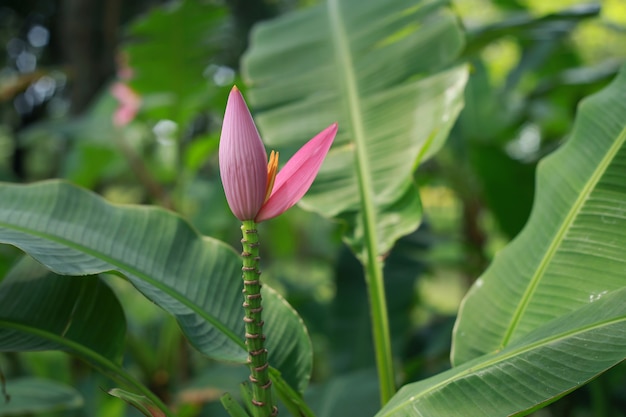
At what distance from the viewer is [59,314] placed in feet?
1.96

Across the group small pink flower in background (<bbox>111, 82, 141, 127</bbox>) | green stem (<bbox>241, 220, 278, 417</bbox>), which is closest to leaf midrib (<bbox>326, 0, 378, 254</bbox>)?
green stem (<bbox>241, 220, 278, 417</bbox>)

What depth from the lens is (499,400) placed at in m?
0.48

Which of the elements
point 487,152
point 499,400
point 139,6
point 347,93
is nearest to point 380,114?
point 347,93

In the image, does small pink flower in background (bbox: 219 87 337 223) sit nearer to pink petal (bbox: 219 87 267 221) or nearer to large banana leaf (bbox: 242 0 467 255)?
pink petal (bbox: 219 87 267 221)

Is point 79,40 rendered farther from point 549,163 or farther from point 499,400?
point 499,400

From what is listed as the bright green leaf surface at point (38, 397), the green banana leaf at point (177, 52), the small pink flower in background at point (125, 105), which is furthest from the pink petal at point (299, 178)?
the small pink flower in background at point (125, 105)

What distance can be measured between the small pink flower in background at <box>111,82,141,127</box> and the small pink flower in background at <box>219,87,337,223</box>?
1.17 metres

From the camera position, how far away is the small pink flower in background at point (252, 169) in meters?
0.46

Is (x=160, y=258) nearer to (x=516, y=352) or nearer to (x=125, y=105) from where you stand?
(x=516, y=352)

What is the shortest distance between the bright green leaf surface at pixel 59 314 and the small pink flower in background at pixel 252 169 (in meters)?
0.24

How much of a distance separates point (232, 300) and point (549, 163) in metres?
0.39

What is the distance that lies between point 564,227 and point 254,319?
1.15 feet

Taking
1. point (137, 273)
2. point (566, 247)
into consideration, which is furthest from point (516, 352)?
point (137, 273)

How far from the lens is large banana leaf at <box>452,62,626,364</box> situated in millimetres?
596
